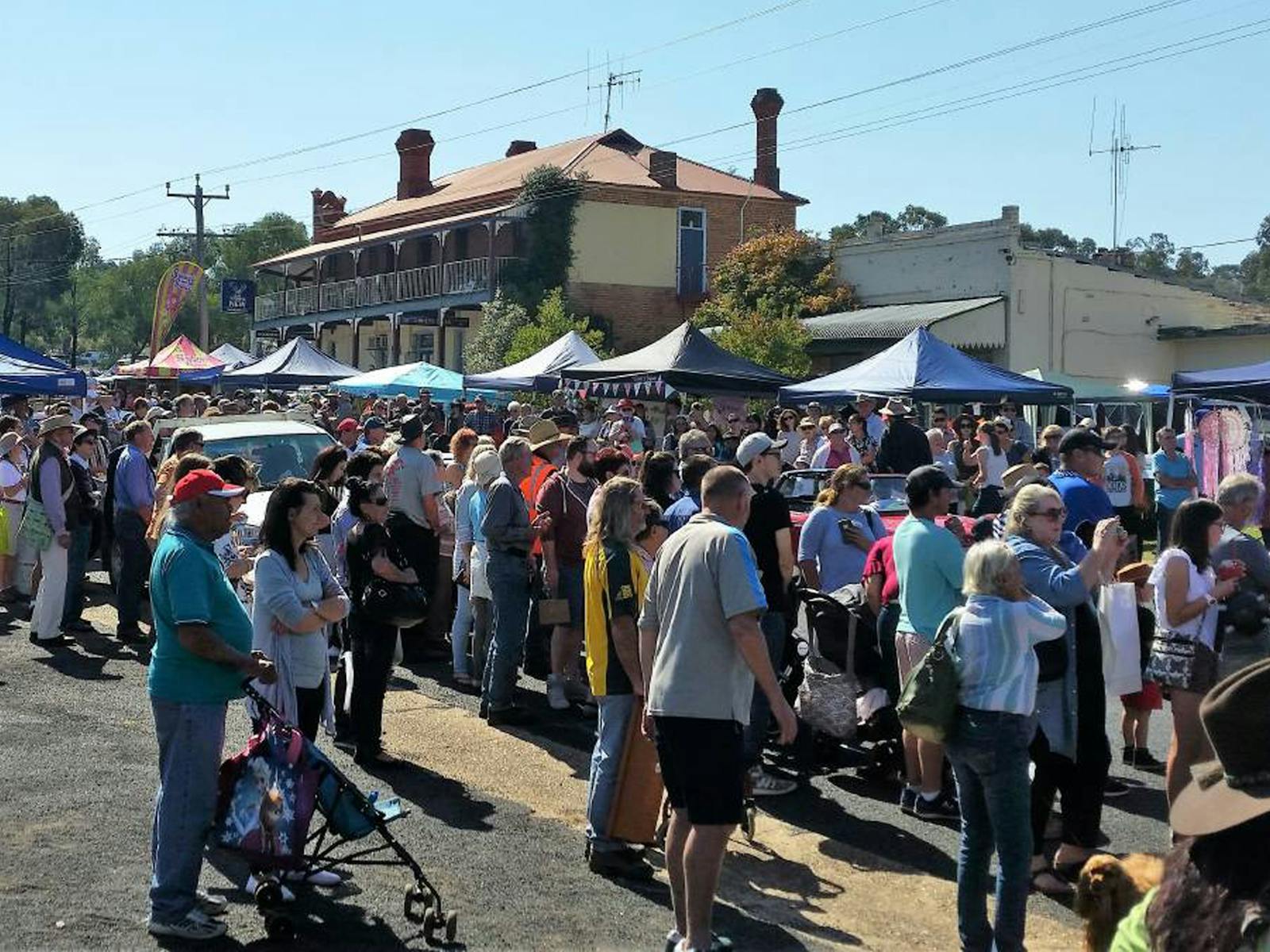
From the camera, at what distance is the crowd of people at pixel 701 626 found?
5602 millimetres

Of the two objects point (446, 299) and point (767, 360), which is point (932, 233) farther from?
point (446, 299)

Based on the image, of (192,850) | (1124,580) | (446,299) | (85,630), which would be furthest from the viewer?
(446,299)

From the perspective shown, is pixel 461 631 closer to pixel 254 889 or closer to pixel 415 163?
pixel 254 889

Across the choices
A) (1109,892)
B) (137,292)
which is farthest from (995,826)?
(137,292)

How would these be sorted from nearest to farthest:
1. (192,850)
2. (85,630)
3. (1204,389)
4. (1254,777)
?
(1254,777) → (192,850) → (85,630) → (1204,389)

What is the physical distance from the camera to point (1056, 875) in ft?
22.6

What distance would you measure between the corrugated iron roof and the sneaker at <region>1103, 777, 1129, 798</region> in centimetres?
2603

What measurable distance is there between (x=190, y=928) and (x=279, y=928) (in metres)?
0.33

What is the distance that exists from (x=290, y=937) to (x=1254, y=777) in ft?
14.7

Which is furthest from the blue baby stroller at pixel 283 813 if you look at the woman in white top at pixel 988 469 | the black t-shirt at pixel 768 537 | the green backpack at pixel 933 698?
the woman in white top at pixel 988 469

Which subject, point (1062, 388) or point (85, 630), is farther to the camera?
point (1062, 388)

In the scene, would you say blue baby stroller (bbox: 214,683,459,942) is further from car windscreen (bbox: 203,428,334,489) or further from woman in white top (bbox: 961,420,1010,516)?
woman in white top (bbox: 961,420,1010,516)

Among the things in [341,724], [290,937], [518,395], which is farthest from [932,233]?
[290,937]

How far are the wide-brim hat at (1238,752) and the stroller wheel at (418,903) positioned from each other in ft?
13.5
